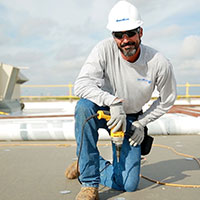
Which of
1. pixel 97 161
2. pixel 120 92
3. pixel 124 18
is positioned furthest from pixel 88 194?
pixel 124 18

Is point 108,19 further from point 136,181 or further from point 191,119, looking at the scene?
point 191,119

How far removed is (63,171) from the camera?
6.59 feet

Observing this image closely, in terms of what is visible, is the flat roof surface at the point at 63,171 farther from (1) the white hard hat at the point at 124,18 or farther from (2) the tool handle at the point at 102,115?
(1) the white hard hat at the point at 124,18

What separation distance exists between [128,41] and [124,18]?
140mm

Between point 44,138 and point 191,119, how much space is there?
204 cm

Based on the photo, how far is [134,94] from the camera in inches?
63.8

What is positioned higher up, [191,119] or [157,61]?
[157,61]

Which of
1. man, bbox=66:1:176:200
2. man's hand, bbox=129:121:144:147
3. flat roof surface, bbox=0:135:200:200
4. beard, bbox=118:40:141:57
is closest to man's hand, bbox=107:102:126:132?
man, bbox=66:1:176:200

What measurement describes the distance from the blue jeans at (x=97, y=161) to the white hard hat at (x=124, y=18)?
1.58ft

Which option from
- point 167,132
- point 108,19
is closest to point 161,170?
point 108,19

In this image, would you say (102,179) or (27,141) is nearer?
(102,179)

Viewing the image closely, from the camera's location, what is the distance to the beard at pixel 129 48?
1.49 meters

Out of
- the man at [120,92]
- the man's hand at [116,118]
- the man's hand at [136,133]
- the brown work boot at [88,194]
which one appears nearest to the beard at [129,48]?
the man at [120,92]

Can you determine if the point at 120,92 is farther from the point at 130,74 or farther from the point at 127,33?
the point at 127,33
